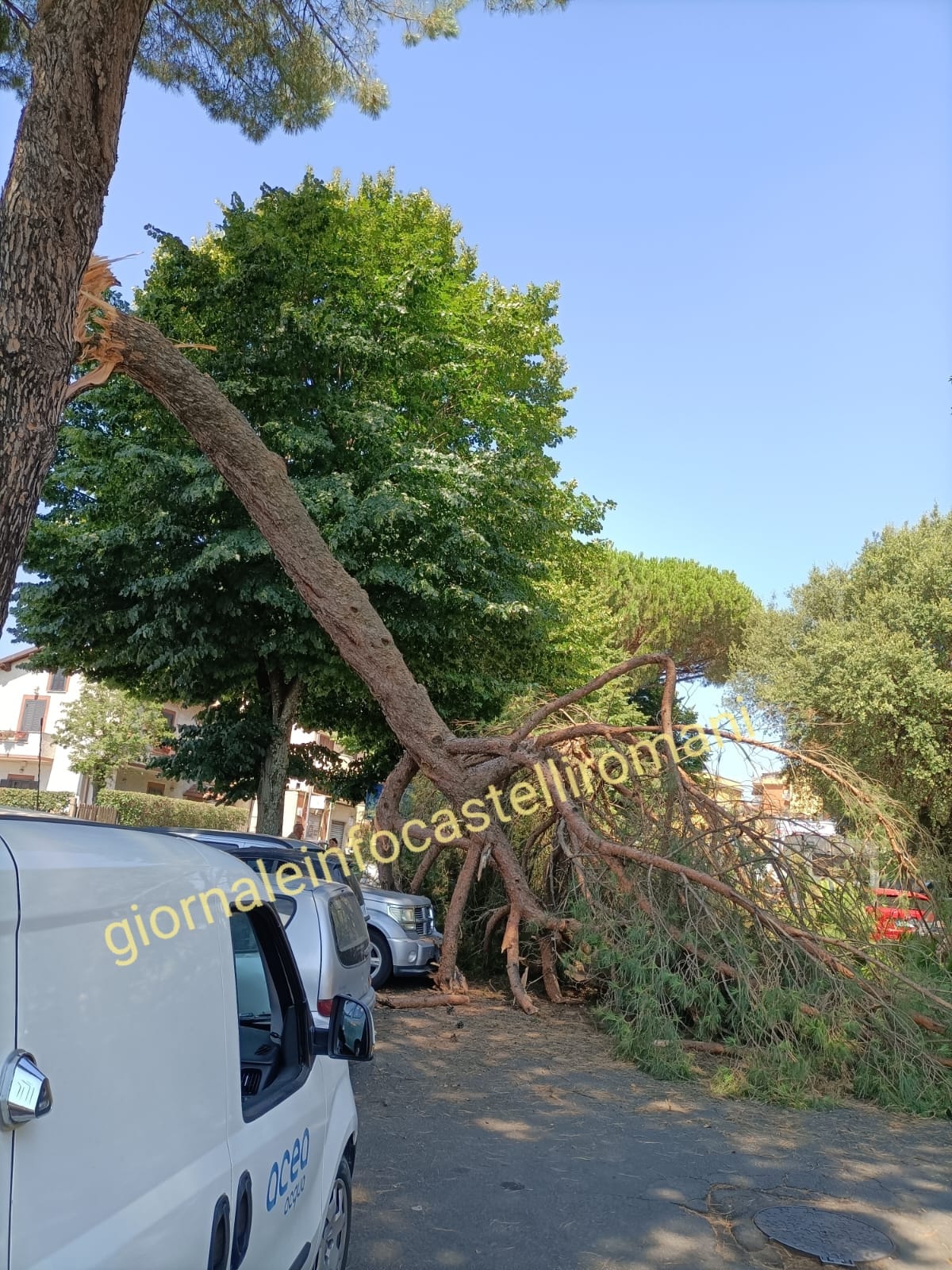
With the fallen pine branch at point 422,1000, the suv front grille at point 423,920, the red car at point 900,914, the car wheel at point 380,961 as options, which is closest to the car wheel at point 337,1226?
the fallen pine branch at point 422,1000

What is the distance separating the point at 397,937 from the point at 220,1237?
9299 mm

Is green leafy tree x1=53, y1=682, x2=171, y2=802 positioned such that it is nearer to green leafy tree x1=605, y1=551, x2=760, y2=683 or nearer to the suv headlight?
green leafy tree x1=605, y1=551, x2=760, y2=683

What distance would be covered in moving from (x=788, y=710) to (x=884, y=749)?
2692 mm

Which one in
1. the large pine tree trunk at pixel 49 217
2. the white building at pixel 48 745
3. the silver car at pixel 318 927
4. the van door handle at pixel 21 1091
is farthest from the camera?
the white building at pixel 48 745

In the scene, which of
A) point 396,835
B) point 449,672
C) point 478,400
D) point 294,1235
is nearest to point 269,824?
point 449,672

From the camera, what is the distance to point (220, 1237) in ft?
6.77

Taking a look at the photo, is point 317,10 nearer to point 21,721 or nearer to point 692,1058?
Result: point 692,1058

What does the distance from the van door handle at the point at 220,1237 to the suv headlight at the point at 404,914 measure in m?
9.37

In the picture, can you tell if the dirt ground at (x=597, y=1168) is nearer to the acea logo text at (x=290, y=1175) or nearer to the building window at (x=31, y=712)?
the acea logo text at (x=290, y=1175)

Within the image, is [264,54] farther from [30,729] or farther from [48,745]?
[30,729]

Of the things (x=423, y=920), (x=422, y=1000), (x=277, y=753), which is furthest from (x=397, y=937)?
(x=277, y=753)

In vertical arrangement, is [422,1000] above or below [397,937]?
below

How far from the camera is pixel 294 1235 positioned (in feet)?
9.30

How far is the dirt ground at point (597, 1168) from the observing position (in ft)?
14.5
